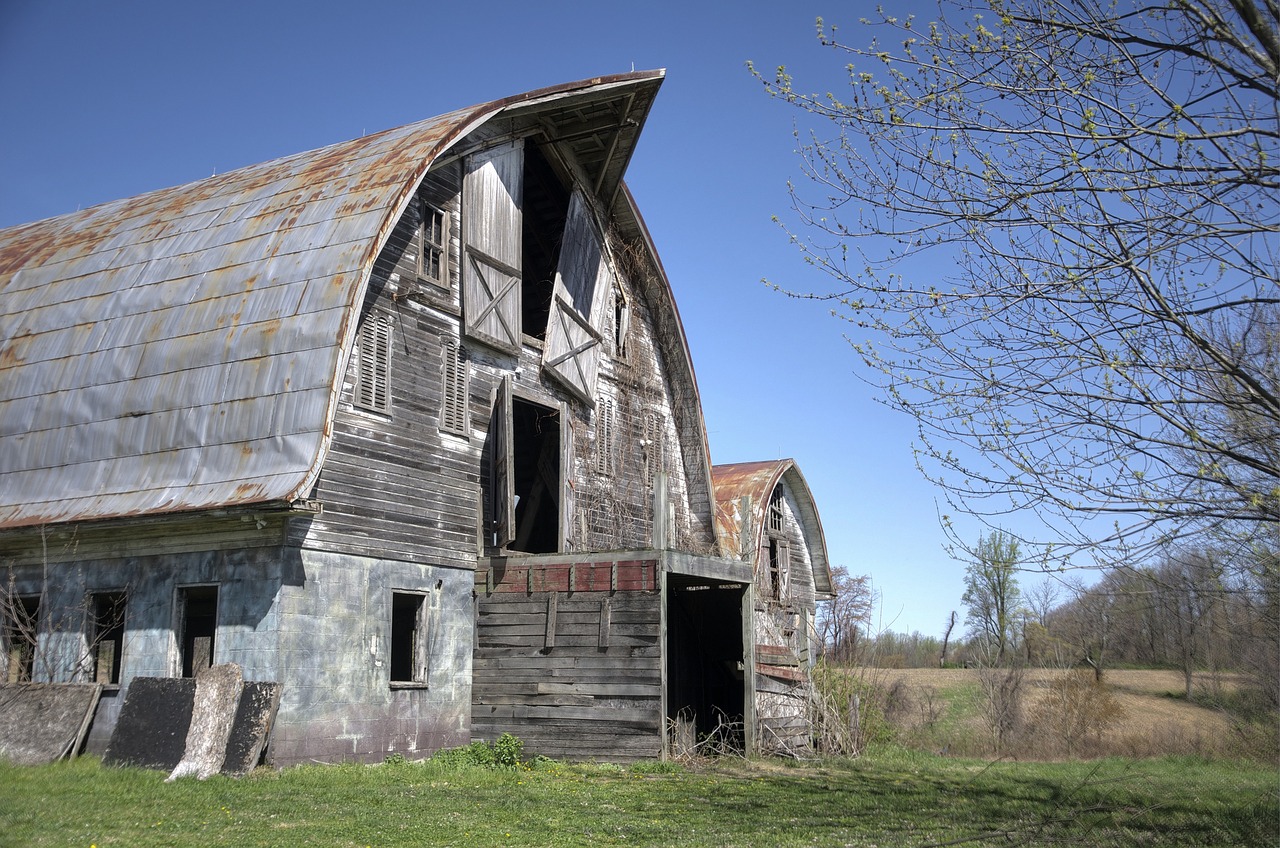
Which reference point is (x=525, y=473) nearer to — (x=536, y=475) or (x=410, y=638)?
(x=536, y=475)

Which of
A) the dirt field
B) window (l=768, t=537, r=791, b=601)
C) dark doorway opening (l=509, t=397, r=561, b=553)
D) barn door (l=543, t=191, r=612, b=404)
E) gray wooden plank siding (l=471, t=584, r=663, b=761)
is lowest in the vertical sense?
the dirt field

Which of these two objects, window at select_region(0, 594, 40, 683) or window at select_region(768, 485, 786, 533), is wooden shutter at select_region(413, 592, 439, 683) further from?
window at select_region(768, 485, 786, 533)

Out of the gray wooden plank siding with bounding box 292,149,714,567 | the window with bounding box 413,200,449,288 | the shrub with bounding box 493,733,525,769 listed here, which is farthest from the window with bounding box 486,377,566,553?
the shrub with bounding box 493,733,525,769

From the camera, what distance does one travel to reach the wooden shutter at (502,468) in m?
17.2

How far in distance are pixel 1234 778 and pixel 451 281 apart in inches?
656

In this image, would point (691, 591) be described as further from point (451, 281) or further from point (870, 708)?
point (451, 281)

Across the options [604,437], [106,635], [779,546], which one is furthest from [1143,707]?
[106,635]

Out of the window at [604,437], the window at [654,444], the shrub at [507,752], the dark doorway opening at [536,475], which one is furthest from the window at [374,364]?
the window at [654,444]

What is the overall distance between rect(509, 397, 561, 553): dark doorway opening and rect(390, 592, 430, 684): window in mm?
3204

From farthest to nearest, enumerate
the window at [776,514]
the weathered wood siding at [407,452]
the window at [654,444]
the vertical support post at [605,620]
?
the window at [776,514], the window at [654,444], the vertical support post at [605,620], the weathered wood siding at [407,452]

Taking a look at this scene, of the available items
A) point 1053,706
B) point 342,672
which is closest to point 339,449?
point 342,672

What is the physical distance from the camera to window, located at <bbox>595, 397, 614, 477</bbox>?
21156 millimetres

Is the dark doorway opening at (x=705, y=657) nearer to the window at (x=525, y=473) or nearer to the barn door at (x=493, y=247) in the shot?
the window at (x=525, y=473)

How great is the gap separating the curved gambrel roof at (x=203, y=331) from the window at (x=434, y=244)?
46.7 inches
